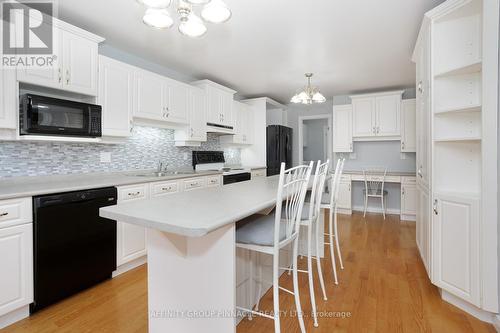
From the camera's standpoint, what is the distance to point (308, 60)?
11.5 feet

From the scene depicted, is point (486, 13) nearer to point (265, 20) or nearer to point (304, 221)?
point (265, 20)

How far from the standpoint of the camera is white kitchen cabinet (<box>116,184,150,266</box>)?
2.47 m

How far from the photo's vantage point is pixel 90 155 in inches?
109

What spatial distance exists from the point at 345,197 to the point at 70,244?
4410mm

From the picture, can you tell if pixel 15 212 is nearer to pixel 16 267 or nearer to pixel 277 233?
pixel 16 267

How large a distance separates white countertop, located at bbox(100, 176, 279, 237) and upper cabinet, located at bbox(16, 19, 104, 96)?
5.15 feet

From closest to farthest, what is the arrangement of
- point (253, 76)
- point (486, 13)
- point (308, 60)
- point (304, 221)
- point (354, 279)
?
point (486, 13), point (304, 221), point (354, 279), point (308, 60), point (253, 76)

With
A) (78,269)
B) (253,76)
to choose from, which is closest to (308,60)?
(253,76)

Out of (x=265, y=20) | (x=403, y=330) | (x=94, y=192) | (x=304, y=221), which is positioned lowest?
(x=403, y=330)

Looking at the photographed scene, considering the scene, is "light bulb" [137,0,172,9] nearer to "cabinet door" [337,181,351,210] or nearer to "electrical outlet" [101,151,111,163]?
"electrical outlet" [101,151,111,163]

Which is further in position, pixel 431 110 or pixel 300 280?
pixel 300 280

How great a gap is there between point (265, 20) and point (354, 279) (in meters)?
2.57

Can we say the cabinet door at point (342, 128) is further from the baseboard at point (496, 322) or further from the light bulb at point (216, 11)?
the light bulb at point (216, 11)

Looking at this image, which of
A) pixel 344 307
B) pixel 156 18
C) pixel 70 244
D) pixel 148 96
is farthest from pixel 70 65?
pixel 344 307
